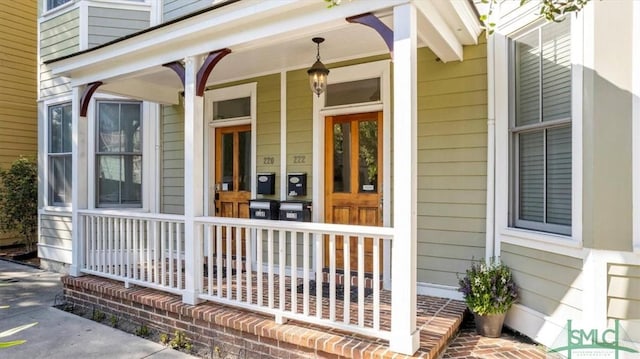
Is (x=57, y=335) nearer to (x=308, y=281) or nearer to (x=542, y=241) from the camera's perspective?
(x=308, y=281)

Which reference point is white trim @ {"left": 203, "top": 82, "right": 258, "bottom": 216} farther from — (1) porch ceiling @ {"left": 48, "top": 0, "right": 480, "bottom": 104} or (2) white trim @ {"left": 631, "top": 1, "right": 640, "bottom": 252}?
(2) white trim @ {"left": 631, "top": 1, "right": 640, "bottom": 252}

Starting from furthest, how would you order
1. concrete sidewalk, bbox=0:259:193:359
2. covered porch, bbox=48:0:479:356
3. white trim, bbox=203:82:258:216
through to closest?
white trim, bbox=203:82:258:216, concrete sidewalk, bbox=0:259:193:359, covered porch, bbox=48:0:479:356

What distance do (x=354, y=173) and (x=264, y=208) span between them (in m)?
1.27

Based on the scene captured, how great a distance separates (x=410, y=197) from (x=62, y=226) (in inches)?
243

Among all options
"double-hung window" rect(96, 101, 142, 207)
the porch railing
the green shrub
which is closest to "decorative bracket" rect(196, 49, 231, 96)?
the porch railing

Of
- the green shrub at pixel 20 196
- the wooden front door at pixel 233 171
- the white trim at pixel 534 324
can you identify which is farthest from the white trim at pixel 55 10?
the white trim at pixel 534 324

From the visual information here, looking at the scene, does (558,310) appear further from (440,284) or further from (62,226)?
(62,226)

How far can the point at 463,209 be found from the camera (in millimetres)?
3957

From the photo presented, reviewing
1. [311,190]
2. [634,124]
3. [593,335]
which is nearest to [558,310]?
[593,335]

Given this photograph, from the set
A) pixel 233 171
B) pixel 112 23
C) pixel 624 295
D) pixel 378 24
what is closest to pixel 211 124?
pixel 233 171

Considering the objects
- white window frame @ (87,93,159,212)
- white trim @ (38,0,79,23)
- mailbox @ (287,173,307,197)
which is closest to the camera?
mailbox @ (287,173,307,197)

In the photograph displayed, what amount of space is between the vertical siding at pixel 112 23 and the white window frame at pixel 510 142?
520 centimetres

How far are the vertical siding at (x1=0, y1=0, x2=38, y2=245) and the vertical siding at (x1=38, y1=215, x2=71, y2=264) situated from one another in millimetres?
2020

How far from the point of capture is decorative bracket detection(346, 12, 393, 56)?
9.26 ft
